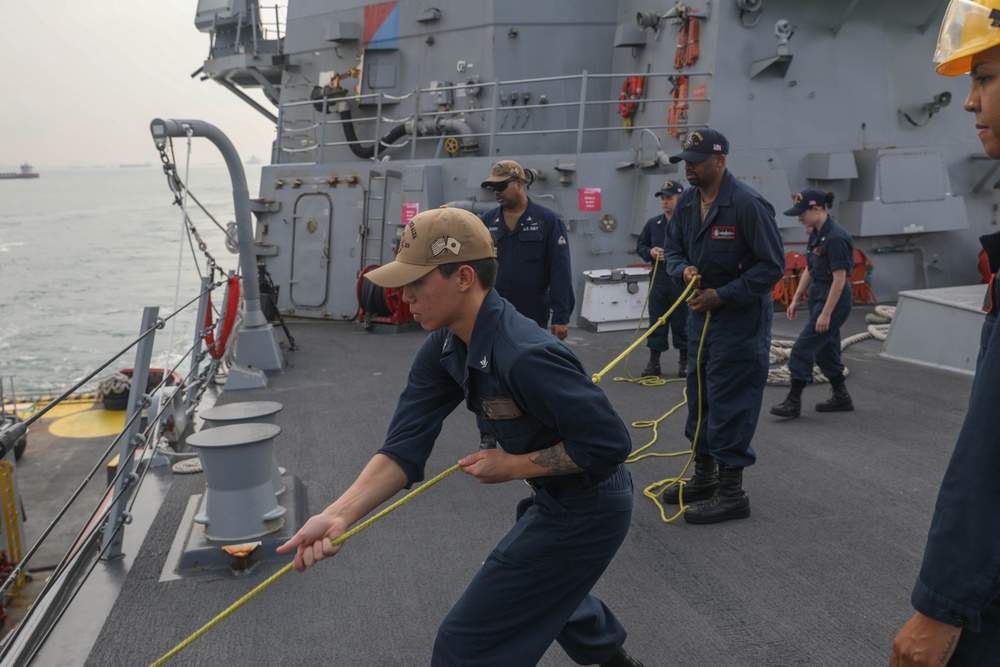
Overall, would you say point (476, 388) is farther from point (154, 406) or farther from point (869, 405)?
point (869, 405)

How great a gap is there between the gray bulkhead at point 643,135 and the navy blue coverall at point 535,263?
171 inches

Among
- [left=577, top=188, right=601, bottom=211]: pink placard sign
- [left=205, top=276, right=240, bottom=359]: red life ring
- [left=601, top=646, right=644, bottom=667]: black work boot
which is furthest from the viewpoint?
[left=577, top=188, right=601, bottom=211]: pink placard sign

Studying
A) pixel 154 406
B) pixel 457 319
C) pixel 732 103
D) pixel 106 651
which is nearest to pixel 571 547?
pixel 457 319

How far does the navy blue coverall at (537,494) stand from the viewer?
1.95m

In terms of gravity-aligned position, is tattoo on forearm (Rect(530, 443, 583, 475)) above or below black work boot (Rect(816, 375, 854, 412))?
above

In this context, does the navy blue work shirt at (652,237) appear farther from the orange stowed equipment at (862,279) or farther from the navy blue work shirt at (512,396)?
the navy blue work shirt at (512,396)

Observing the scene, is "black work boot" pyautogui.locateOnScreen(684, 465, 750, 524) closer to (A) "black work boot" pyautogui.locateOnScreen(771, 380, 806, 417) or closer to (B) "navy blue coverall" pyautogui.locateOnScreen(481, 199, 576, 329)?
(B) "navy blue coverall" pyautogui.locateOnScreen(481, 199, 576, 329)

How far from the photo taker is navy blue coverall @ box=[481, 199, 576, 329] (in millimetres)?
5406

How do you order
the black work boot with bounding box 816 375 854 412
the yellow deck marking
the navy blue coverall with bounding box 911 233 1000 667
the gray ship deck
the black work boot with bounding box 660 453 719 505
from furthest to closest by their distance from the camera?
the yellow deck marking
the black work boot with bounding box 816 375 854 412
the black work boot with bounding box 660 453 719 505
the gray ship deck
the navy blue coverall with bounding box 911 233 1000 667

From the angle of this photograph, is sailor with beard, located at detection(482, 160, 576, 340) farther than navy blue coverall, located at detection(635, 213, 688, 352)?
No

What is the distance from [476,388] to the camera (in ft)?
6.97

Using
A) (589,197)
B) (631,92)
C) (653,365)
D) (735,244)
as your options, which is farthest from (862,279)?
(735,244)

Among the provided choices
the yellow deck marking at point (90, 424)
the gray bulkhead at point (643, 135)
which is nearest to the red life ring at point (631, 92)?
the gray bulkhead at point (643, 135)

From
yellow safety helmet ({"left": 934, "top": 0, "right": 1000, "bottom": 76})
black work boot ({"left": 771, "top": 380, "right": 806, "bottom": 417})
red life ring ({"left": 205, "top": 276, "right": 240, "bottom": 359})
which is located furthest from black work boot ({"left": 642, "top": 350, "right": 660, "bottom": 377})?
yellow safety helmet ({"left": 934, "top": 0, "right": 1000, "bottom": 76})
